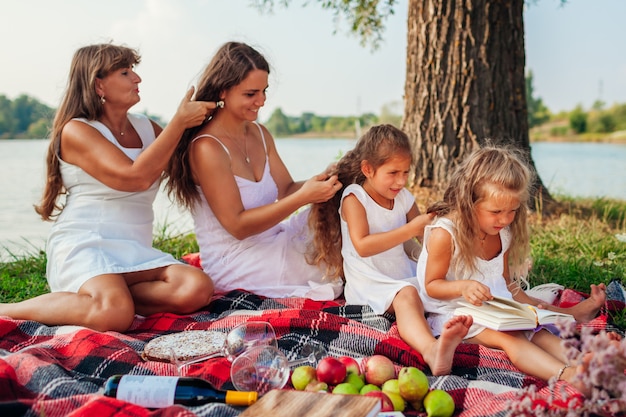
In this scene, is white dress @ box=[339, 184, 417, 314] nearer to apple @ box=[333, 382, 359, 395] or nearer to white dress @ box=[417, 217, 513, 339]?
white dress @ box=[417, 217, 513, 339]

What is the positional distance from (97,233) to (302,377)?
1629mm

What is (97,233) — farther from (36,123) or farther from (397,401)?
(36,123)

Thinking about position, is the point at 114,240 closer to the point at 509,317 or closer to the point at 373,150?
the point at 373,150

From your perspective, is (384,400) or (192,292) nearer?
(384,400)

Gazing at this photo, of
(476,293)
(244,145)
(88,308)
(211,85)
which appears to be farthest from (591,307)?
(88,308)

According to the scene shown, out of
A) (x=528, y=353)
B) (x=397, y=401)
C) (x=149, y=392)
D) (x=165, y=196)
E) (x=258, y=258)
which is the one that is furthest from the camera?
Result: (x=165, y=196)

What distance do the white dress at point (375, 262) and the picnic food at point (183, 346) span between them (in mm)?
862

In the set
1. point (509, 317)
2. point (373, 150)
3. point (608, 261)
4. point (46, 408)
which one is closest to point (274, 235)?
point (373, 150)

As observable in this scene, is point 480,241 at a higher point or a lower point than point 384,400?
higher

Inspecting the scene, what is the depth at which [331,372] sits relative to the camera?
2.36 m

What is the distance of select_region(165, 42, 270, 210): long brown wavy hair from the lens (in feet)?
11.5

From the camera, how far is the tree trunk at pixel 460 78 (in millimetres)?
5219

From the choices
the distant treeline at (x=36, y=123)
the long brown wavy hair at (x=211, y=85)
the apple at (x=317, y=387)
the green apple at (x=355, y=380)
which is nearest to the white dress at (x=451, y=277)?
the green apple at (x=355, y=380)

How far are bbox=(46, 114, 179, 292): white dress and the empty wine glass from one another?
1.27m
